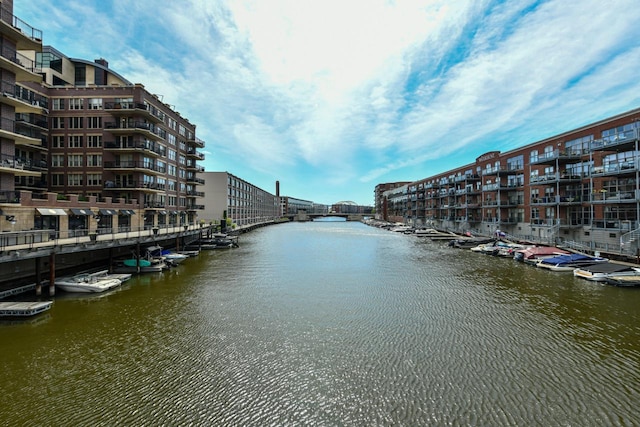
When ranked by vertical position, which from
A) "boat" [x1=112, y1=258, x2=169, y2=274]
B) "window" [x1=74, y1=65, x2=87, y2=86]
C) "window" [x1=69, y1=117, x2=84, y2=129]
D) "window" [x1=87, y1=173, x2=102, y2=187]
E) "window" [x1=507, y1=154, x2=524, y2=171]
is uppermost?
"window" [x1=74, y1=65, x2=87, y2=86]

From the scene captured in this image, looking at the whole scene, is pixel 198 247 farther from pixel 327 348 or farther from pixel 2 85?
pixel 327 348

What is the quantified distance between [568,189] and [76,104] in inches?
2803

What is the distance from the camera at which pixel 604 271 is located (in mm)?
26312

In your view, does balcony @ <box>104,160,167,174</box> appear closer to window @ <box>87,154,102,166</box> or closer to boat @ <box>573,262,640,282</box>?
window @ <box>87,154,102,166</box>

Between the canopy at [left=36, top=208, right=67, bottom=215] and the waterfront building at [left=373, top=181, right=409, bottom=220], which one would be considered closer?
the canopy at [left=36, top=208, right=67, bottom=215]

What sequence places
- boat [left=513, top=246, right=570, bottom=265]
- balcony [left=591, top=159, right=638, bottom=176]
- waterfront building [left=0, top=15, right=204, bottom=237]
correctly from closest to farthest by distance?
balcony [left=591, top=159, right=638, bottom=176] → boat [left=513, top=246, right=570, bottom=265] → waterfront building [left=0, top=15, right=204, bottom=237]

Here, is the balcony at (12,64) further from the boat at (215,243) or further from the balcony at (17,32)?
the boat at (215,243)

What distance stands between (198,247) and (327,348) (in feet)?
129

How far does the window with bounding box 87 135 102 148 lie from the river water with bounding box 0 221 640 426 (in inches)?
1233

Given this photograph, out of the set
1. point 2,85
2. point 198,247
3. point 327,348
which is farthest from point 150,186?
point 327,348

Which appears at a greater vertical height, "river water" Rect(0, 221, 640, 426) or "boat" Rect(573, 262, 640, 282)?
"boat" Rect(573, 262, 640, 282)

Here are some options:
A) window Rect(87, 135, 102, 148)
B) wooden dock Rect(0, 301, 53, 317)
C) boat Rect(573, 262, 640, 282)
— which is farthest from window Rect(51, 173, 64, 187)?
boat Rect(573, 262, 640, 282)

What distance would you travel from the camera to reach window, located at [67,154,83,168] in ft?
149

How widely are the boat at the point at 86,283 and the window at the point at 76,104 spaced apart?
3383 centimetres
